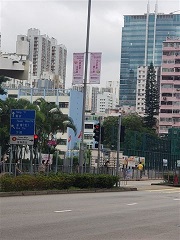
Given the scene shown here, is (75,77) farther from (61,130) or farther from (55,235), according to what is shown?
(61,130)

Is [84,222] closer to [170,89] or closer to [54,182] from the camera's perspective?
[54,182]

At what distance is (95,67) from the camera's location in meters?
29.9

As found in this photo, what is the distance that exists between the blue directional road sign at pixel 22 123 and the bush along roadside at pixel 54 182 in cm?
231

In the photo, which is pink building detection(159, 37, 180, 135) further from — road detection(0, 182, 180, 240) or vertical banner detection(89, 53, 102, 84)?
road detection(0, 182, 180, 240)

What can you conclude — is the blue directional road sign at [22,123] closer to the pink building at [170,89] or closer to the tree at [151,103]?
the tree at [151,103]

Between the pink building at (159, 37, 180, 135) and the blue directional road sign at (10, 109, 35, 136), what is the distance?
385 feet

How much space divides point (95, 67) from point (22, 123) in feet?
15.9

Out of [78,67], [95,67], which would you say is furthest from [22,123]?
[95,67]

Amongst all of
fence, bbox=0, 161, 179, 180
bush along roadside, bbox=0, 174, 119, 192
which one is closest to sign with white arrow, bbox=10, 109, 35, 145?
bush along roadside, bbox=0, 174, 119, 192

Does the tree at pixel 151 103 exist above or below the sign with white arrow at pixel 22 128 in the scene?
above

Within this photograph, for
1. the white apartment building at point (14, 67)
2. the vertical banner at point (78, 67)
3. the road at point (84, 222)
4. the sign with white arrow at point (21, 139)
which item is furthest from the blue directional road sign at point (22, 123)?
the white apartment building at point (14, 67)

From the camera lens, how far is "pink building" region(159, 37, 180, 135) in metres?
144

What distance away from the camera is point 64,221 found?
1497 centimetres

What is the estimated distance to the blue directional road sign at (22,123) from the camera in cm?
2842
